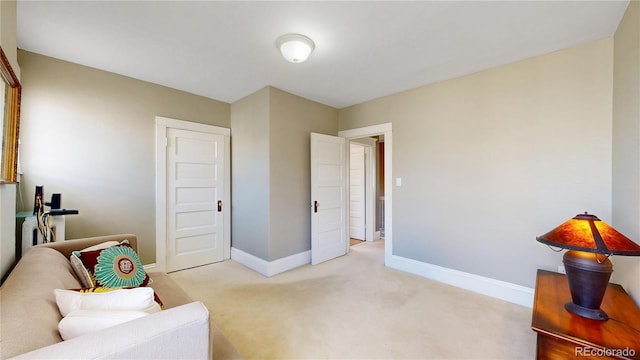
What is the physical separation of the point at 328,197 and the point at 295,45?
2.26 metres

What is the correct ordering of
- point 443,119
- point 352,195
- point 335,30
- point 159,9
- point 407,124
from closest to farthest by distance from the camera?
point 159,9 → point 335,30 → point 443,119 → point 407,124 → point 352,195

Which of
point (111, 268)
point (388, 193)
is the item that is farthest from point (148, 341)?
point (388, 193)

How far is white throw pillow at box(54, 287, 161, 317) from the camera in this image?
1015 mm

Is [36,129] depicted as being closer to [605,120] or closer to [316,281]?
[316,281]

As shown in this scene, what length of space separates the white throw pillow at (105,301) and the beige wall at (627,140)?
2.51 metres

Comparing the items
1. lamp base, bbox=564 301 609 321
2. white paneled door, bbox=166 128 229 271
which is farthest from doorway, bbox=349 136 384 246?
lamp base, bbox=564 301 609 321

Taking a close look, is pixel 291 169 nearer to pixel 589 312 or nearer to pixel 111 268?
pixel 111 268

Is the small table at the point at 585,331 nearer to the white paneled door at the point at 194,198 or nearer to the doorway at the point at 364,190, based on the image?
the white paneled door at the point at 194,198

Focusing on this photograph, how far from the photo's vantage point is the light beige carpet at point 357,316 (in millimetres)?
1841

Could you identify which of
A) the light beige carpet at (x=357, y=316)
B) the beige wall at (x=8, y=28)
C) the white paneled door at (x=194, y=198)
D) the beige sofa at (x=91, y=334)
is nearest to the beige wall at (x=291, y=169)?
the light beige carpet at (x=357, y=316)

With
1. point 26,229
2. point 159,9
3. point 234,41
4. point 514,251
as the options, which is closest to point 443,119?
point 514,251

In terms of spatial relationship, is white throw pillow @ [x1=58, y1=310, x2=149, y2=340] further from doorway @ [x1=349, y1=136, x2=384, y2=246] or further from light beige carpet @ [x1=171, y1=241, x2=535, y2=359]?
doorway @ [x1=349, y1=136, x2=384, y2=246]

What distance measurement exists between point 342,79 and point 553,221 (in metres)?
2.51

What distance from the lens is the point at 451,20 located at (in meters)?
1.96
